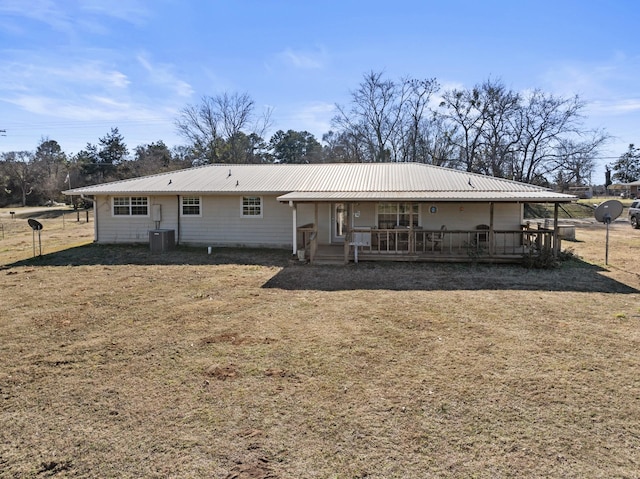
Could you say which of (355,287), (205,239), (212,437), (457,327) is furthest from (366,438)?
(205,239)

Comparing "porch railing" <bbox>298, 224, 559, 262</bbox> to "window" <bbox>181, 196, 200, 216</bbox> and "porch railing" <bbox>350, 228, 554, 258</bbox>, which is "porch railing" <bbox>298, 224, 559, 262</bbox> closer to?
"porch railing" <bbox>350, 228, 554, 258</bbox>

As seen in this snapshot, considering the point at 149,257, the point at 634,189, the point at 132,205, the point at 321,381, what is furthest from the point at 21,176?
the point at 634,189

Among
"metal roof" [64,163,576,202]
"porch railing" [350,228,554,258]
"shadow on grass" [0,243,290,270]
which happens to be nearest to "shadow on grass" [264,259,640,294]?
"porch railing" [350,228,554,258]

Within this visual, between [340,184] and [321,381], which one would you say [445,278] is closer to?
[340,184]

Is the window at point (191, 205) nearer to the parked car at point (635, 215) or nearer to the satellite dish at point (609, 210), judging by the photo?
the satellite dish at point (609, 210)

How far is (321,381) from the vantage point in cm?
471

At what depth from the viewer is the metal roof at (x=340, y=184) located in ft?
42.1

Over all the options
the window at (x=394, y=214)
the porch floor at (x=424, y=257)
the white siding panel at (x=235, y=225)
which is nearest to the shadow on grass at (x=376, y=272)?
the porch floor at (x=424, y=257)

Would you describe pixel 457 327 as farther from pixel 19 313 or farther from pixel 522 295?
pixel 19 313

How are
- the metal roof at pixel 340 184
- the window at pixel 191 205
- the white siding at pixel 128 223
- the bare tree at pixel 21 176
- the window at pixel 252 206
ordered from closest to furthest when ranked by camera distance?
the metal roof at pixel 340 184 < the window at pixel 252 206 < the window at pixel 191 205 < the white siding at pixel 128 223 < the bare tree at pixel 21 176

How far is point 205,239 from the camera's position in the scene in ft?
53.0

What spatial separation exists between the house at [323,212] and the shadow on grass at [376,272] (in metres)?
0.80

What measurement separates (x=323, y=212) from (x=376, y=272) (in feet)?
15.7

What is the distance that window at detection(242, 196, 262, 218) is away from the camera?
1578 cm
